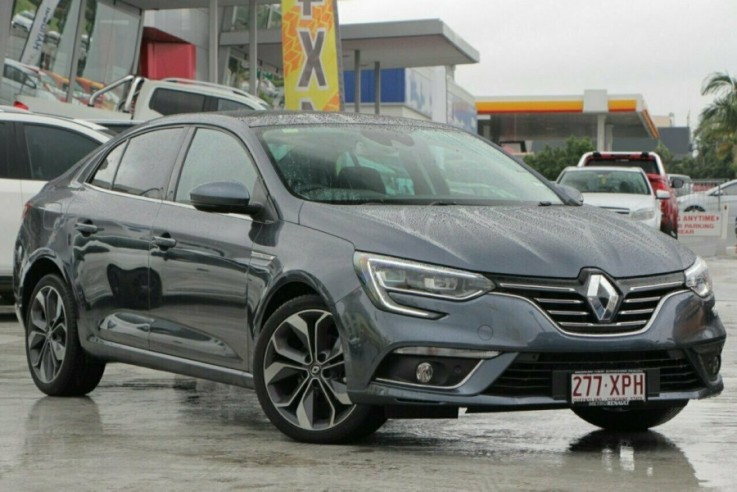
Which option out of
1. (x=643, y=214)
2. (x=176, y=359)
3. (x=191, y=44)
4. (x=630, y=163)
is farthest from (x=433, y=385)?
(x=191, y=44)

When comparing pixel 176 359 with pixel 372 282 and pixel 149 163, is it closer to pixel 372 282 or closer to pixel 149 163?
pixel 149 163

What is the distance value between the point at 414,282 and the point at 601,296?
30.1 inches

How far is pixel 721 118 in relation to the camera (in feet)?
231

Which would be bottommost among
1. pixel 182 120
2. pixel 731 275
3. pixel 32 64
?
pixel 731 275

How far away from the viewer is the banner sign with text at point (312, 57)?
78.8 ft

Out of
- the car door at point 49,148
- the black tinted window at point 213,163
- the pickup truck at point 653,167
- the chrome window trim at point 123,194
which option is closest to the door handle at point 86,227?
the chrome window trim at point 123,194

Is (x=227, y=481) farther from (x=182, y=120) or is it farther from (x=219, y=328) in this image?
(x=182, y=120)

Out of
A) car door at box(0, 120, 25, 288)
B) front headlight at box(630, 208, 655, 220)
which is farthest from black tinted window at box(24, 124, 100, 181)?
front headlight at box(630, 208, 655, 220)

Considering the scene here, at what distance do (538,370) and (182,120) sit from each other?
110 inches

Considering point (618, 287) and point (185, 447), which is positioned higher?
point (618, 287)

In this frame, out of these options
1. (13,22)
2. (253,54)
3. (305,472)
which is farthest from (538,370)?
(253,54)

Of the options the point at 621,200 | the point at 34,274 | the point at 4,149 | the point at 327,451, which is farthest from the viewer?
the point at 621,200

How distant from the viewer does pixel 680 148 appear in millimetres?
170375

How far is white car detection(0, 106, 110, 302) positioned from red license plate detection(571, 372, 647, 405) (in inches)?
315
